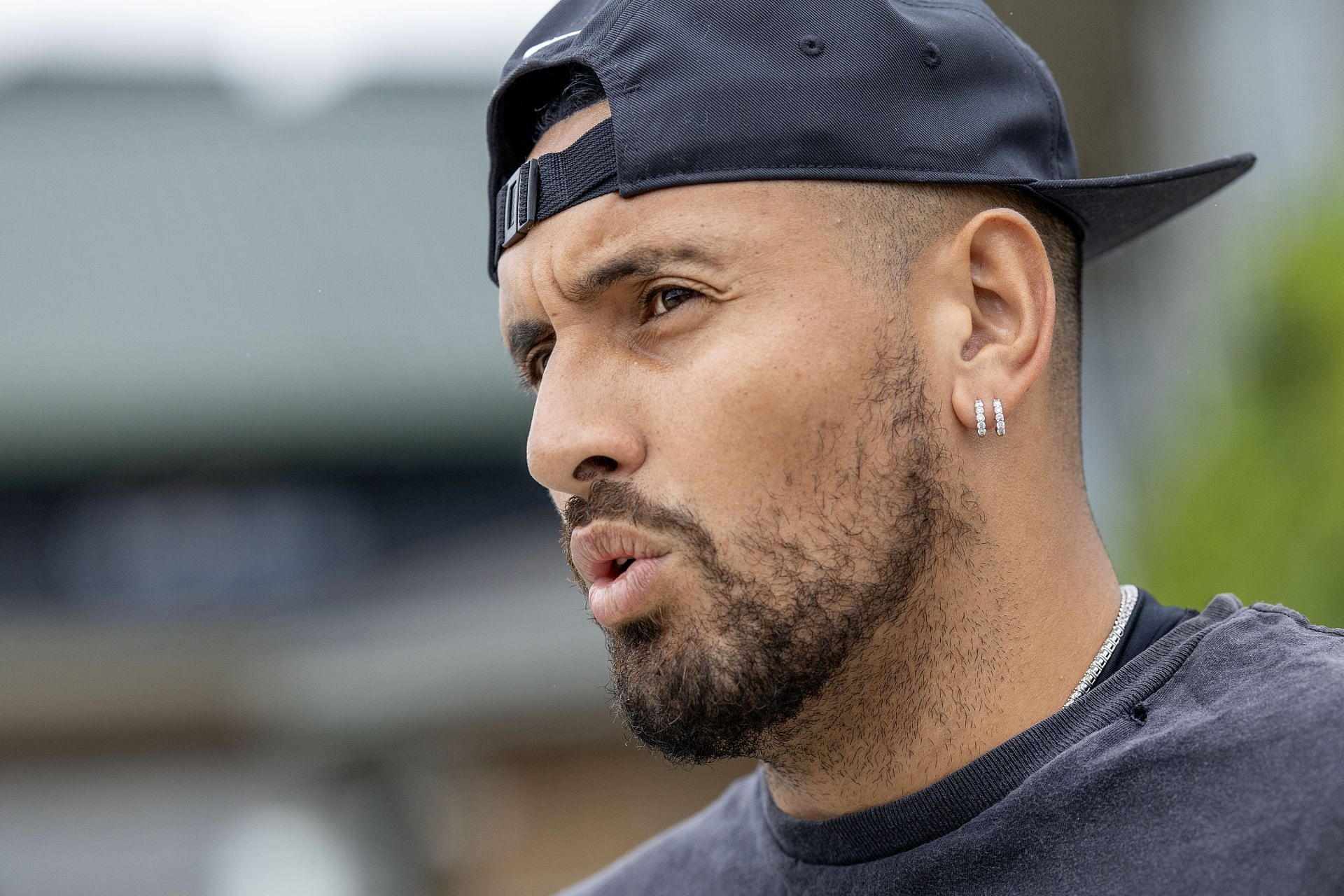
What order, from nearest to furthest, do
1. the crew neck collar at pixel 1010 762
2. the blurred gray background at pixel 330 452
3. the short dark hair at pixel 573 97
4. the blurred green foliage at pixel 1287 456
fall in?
the crew neck collar at pixel 1010 762 < the short dark hair at pixel 573 97 < the blurred green foliage at pixel 1287 456 < the blurred gray background at pixel 330 452

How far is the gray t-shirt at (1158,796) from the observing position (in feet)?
5.49

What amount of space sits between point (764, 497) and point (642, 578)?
0.66 feet

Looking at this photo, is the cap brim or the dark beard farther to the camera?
the cap brim

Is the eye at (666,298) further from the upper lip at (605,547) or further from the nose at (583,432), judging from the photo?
the upper lip at (605,547)

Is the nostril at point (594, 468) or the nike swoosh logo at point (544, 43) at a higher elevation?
the nike swoosh logo at point (544, 43)

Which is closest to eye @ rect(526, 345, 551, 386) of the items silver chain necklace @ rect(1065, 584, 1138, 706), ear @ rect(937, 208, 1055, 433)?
ear @ rect(937, 208, 1055, 433)

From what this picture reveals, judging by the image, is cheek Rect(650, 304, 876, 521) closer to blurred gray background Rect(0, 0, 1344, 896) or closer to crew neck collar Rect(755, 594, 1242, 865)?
crew neck collar Rect(755, 594, 1242, 865)

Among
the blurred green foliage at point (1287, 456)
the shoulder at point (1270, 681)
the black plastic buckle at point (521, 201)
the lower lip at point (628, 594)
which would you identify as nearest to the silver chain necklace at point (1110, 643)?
the shoulder at point (1270, 681)

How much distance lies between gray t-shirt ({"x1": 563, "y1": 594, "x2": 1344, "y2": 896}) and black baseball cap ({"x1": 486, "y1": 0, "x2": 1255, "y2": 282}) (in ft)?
2.33

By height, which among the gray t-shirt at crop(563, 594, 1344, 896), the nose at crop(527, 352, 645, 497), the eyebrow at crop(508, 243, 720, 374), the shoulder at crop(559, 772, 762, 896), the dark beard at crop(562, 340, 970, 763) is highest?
the eyebrow at crop(508, 243, 720, 374)

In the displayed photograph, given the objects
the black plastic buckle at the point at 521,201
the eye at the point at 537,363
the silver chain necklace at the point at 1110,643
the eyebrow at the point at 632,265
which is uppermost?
the black plastic buckle at the point at 521,201

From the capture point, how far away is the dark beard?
1.97 metres

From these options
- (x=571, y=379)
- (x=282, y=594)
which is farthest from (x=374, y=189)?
(x=571, y=379)

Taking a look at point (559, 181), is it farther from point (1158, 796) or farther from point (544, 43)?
point (1158, 796)
